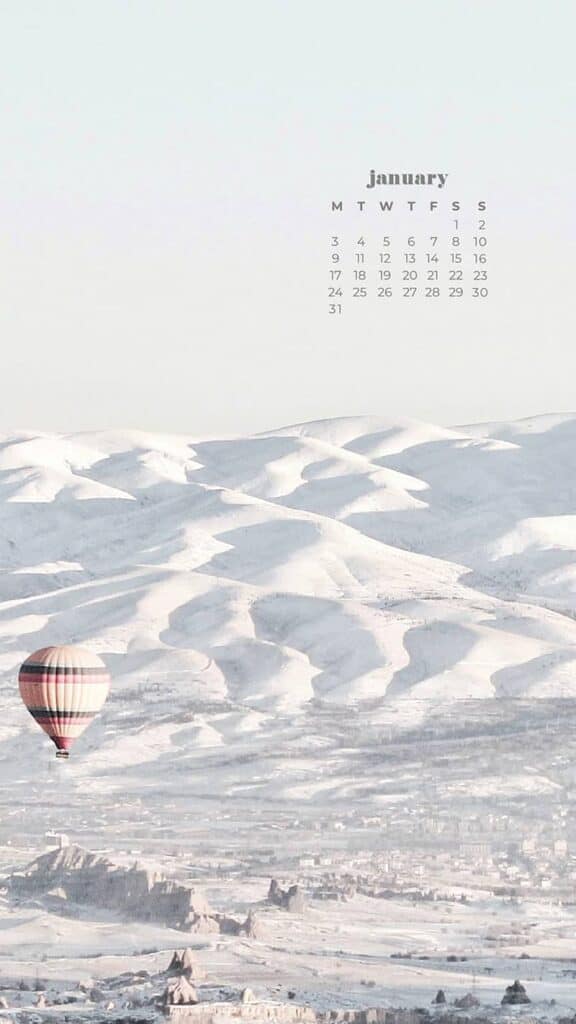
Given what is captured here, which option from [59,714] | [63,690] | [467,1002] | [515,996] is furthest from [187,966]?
[515,996]

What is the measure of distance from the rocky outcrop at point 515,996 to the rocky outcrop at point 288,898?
99.7ft

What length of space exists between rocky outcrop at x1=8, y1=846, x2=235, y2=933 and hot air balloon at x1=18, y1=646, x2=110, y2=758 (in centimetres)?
2178

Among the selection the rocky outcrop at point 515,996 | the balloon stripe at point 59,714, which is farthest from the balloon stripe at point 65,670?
the rocky outcrop at point 515,996

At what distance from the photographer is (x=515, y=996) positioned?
108938mm

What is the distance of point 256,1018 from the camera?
10044 centimetres

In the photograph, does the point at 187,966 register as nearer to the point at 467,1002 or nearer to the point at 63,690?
the point at 467,1002

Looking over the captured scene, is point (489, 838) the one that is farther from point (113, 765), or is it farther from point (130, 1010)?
point (130, 1010)

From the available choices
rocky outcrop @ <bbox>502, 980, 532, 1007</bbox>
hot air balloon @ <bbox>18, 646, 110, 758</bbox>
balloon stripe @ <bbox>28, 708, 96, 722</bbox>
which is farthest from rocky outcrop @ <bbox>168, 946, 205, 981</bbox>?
rocky outcrop @ <bbox>502, 980, 532, 1007</bbox>

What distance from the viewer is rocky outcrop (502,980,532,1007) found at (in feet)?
354

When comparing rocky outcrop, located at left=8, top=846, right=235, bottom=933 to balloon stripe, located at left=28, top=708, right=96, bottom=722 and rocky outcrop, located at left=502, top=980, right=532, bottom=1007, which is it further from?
rocky outcrop, located at left=502, top=980, right=532, bottom=1007

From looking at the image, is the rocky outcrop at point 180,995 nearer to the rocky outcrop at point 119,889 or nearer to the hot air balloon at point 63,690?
the hot air balloon at point 63,690

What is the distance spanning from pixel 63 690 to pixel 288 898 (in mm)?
34464

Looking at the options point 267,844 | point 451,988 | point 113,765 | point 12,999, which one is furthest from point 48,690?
point 113,765

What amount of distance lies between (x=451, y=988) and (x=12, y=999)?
774 inches
